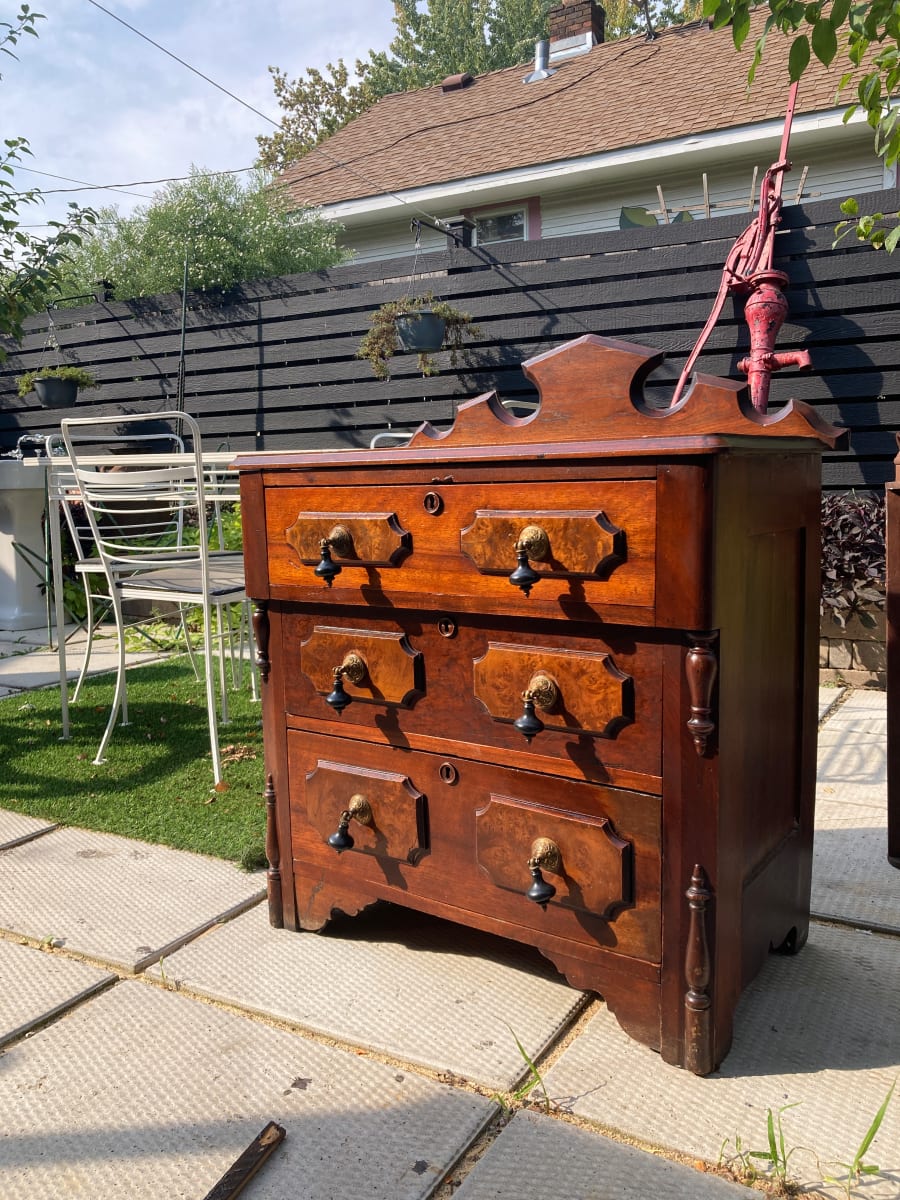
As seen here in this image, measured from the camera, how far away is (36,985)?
5.73 feet

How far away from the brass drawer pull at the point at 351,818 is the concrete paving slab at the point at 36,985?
54cm

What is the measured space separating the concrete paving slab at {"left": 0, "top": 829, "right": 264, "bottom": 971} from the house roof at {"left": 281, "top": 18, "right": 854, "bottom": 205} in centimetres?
827

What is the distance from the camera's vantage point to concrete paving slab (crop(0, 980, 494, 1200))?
1.22 meters

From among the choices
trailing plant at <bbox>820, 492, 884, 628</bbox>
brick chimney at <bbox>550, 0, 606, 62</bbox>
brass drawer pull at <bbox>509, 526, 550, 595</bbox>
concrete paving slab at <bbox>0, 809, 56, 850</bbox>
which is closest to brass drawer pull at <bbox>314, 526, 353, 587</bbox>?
brass drawer pull at <bbox>509, 526, 550, 595</bbox>

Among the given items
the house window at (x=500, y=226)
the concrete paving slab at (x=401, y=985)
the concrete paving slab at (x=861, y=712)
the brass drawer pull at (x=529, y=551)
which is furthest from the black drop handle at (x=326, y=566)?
the house window at (x=500, y=226)

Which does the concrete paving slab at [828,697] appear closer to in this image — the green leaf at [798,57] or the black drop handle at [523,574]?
the green leaf at [798,57]

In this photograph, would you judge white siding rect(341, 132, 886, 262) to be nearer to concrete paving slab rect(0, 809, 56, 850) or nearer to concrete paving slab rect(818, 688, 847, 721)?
concrete paving slab rect(818, 688, 847, 721)

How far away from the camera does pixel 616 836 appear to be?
1442mm

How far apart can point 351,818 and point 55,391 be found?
7176 mm

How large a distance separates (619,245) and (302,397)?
2645 mm

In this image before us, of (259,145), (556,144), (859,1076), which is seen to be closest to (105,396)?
(556,144)

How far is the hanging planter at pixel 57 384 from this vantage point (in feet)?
25.2

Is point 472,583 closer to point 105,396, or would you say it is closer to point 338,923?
point 338,923

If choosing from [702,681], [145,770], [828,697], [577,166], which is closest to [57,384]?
[577,166]
